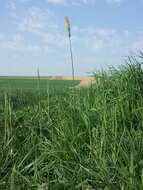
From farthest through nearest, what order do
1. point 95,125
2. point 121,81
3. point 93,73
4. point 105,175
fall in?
point 93,73, point 121,81, point 95,125, point 105,175

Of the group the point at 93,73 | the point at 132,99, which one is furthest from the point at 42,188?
the point at 93,73

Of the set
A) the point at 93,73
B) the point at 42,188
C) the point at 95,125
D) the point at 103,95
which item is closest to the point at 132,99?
the point at 103,95

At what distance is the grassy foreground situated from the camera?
9.72 feet

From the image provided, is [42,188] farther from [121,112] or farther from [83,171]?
[121,112]

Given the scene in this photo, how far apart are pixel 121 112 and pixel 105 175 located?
1.32m

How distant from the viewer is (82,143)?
3.62m

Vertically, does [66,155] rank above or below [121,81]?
below

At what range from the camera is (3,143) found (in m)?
3.67

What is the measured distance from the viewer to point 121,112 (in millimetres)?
4117

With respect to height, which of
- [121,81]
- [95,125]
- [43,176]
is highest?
[121,81]

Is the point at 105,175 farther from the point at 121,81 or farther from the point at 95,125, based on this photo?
the point at 121,81

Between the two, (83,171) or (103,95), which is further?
(103,95)

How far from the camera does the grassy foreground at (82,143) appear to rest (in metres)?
2.96

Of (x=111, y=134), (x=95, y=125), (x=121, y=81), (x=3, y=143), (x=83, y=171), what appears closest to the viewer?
(x=83, y=171)
